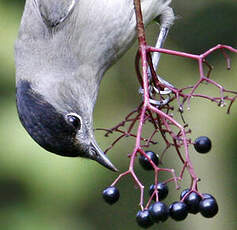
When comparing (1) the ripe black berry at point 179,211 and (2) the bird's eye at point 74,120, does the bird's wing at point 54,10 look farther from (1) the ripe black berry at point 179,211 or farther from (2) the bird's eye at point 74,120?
(1) the ripe black berry at point 179,211

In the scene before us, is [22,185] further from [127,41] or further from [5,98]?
[127,41]

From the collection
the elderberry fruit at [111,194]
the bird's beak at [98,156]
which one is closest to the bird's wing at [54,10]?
the bird's beak at [98,156]

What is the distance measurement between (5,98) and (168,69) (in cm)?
150

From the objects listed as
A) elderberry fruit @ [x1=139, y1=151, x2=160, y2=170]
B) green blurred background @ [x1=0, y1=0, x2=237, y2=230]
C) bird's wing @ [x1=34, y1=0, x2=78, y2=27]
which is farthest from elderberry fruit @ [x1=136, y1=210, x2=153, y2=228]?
green blurred background @ [x1=0, y1=0, x2=237, y2=230]

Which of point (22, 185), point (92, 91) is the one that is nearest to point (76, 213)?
point (22, 185)

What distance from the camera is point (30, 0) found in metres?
3.96

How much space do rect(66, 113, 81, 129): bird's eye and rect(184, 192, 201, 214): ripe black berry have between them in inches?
28.5

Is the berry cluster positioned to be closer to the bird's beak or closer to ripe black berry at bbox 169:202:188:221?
ripe black berry at bbox 169:202:188:221

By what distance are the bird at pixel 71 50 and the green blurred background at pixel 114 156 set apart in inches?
49.2

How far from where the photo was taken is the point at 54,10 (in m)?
3.85

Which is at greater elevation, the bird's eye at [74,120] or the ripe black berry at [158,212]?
the bird's eye at [74,120]

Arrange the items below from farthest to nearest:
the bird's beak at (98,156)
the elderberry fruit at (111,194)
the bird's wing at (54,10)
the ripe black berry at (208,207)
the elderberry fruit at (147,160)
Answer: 1. the bird's wing at (54,10)
2. the bird's beak at (98,156)
3. the elderberry fruit at (147,160)
4. the elderberry fruit at (111,194)
5. the ripe black berry at (208,207)

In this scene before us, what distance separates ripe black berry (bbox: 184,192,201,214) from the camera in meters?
2.94

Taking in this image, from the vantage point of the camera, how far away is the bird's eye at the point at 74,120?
347cm
